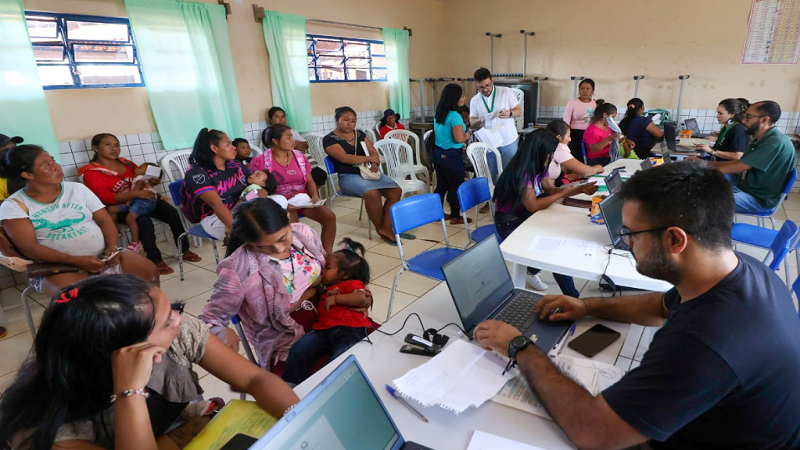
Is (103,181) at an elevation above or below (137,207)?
above

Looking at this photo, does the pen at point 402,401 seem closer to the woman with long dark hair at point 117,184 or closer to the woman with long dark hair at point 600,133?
the woman with long dark hair at point 117,184

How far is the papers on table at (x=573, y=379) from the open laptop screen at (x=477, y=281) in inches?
10.1

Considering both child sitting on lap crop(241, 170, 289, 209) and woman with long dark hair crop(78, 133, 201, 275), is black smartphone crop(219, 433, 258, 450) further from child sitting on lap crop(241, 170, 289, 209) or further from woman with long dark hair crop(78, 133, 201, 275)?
woman with long dark hair crop(78, 133, 201, 275)

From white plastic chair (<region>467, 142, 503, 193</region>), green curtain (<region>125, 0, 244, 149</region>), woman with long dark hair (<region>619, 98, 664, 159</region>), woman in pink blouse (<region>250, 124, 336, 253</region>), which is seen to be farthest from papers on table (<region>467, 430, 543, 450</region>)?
woman with long dark hair (<region>619, 98, 664, 159</region>)

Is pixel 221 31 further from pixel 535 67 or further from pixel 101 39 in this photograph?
pixel 535 67

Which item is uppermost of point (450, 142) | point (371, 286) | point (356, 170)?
point (450, 142)

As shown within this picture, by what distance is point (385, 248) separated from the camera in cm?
384

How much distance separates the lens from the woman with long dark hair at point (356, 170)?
3.93 m

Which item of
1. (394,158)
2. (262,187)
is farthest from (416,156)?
(262,187)

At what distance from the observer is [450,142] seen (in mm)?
4156

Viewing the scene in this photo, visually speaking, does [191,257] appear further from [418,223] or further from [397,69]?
[397,69]

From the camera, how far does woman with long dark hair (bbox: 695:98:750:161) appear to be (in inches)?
145

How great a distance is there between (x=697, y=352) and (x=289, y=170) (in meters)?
3.10

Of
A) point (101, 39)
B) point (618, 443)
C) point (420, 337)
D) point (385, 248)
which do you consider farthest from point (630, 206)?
point (101, 39)
